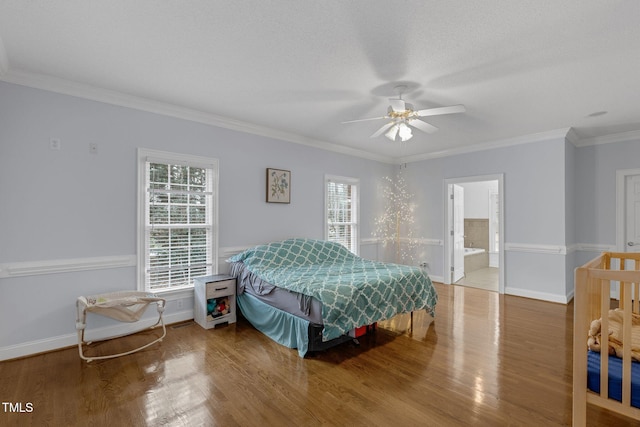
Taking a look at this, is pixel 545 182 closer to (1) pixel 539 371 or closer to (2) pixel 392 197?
(2) pixel 392 197

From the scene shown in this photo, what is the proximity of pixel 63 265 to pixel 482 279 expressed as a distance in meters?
6.86

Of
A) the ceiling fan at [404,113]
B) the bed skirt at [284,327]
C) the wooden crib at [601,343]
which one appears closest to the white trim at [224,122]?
the ceiling fan at [404,113]

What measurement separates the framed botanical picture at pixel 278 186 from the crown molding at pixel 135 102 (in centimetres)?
55

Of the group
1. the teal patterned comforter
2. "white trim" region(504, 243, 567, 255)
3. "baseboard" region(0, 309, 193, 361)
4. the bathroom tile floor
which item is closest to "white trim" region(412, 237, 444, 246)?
the bathroom tile floor

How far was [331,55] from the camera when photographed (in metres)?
2.46

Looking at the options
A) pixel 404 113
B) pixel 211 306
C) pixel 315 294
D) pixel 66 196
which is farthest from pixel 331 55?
pixel 211 306

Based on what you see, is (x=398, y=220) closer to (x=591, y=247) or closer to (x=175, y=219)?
(x=591, y=247)

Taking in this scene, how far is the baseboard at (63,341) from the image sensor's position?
2.77 metres

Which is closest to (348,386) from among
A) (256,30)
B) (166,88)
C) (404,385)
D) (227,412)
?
(404,385)

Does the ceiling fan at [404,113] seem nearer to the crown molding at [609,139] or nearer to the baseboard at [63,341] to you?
the baseboard at [63,341]

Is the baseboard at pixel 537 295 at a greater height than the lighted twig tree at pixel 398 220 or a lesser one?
lesser

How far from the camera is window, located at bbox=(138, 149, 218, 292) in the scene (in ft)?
11.4

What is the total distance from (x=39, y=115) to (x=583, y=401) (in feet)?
15.8

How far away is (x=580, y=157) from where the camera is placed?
509cm
